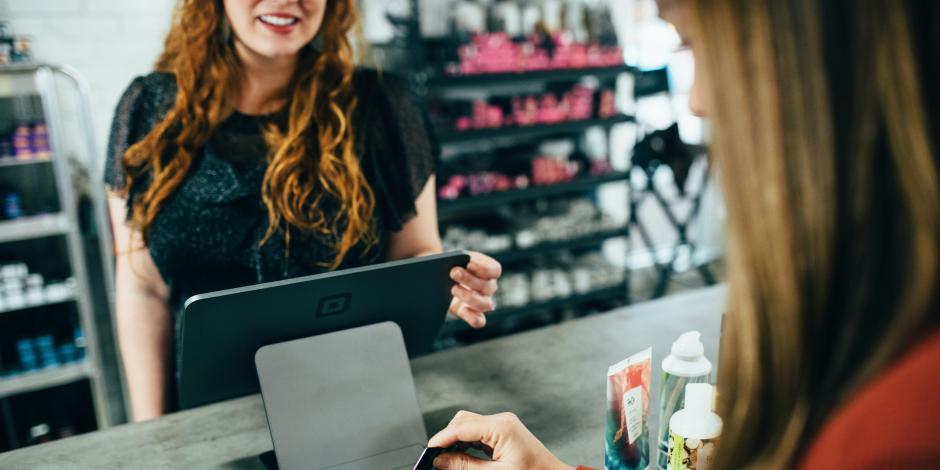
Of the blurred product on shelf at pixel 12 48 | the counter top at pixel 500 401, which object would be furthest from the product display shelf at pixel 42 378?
the counter top at pixel 500 401

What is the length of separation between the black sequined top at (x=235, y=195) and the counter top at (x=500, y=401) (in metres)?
0.33

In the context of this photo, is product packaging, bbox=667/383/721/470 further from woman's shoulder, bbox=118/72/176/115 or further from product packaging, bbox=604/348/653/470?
woman's shoulder, bbox=118/72/176/115

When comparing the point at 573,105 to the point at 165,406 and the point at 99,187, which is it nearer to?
the point at 99,187

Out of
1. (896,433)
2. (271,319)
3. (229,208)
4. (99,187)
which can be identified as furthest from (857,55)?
(99,187)

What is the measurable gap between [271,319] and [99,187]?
8.56 ft

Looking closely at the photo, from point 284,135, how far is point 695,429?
1.12 m

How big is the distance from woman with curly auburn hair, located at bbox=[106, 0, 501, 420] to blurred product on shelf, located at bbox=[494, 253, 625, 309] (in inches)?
99.4

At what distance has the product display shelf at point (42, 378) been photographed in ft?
10.2

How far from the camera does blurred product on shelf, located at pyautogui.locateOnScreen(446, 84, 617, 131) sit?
3.85 meters

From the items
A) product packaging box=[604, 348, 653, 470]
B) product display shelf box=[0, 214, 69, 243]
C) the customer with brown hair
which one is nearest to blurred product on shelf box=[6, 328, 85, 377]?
product display shelf box=[0, 214, 69, 243]

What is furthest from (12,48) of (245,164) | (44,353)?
(245,164)

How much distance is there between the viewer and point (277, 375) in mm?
1036

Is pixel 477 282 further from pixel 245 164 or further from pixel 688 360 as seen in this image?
pixel 245 164

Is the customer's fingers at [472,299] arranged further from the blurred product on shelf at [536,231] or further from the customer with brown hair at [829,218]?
the blurred product on shelf at [536,231]
